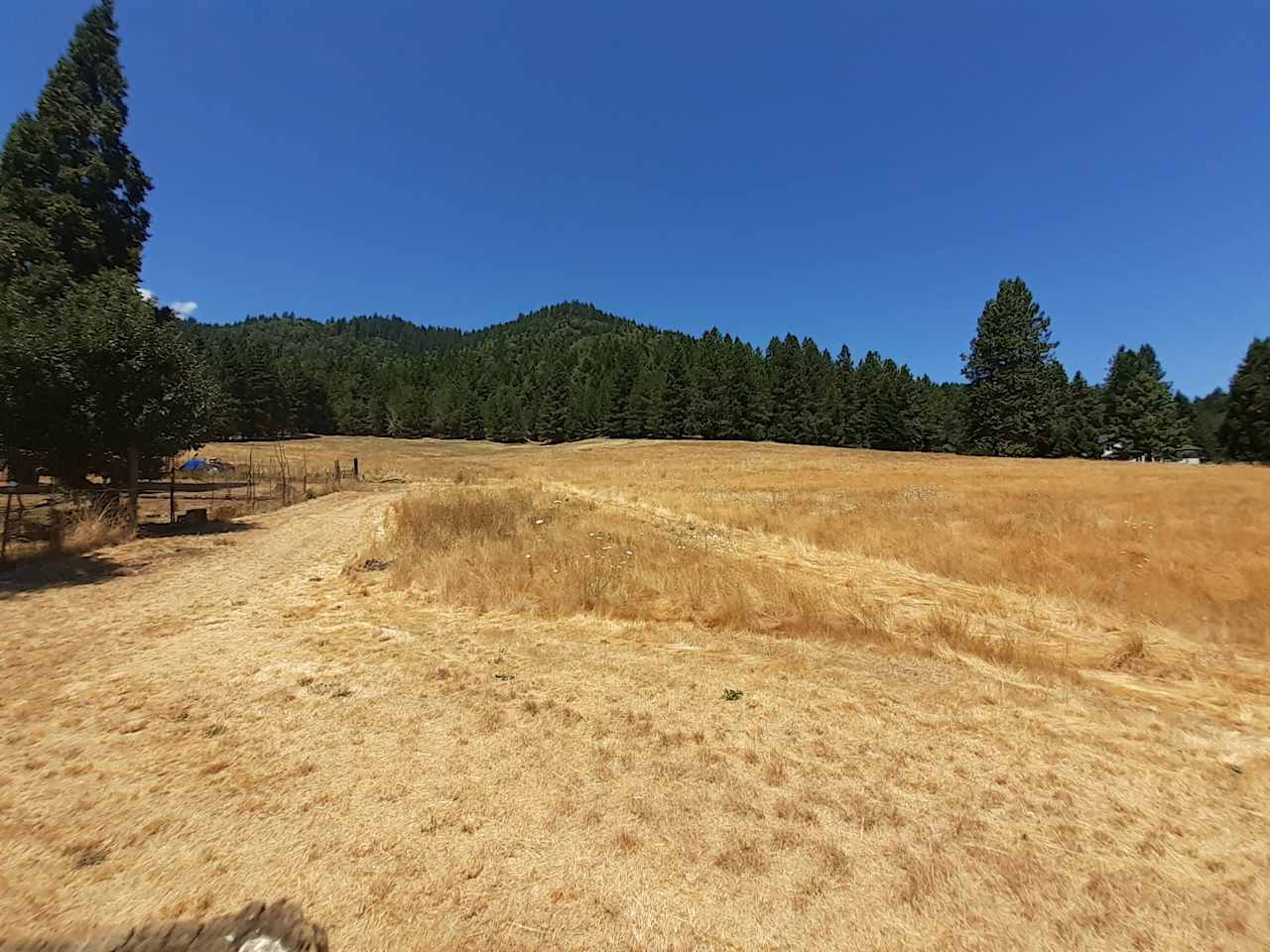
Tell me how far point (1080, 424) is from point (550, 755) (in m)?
96.1

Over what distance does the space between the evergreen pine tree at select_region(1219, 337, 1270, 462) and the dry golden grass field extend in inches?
2907

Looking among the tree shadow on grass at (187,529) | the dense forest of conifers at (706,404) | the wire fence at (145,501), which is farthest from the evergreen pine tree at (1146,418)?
the tree shadow on grass at (187,529)

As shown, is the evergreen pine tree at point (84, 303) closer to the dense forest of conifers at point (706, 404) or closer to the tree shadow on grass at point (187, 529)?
the tree shadow on grass at point (187, 529)

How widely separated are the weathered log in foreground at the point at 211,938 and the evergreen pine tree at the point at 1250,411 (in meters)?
88.1

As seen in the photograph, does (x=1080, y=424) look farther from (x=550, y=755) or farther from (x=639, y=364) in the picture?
(x=550, y=755)

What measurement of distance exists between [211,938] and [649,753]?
301 cm

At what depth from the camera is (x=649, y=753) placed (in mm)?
4930

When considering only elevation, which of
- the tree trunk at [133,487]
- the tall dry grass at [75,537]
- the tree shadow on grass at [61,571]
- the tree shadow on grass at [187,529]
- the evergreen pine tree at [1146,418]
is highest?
the evergreen pine tree at [1146,418]

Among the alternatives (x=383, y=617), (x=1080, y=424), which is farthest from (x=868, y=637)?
(x=1080, y=424)

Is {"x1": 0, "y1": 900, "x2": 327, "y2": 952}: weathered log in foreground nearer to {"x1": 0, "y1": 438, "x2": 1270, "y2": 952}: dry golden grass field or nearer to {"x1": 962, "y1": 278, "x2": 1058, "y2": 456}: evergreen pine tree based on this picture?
{"x1": 0, "y1": 438, "x2": 1270, "y2": 952}: dry golden grass field

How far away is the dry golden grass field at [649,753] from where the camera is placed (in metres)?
3.29

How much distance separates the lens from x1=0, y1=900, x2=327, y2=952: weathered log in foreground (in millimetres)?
2949

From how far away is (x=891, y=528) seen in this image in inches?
639

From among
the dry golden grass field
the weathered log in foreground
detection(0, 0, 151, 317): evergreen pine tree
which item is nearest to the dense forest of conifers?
detection(0, 0, 151, 317): evergreen pine tree
